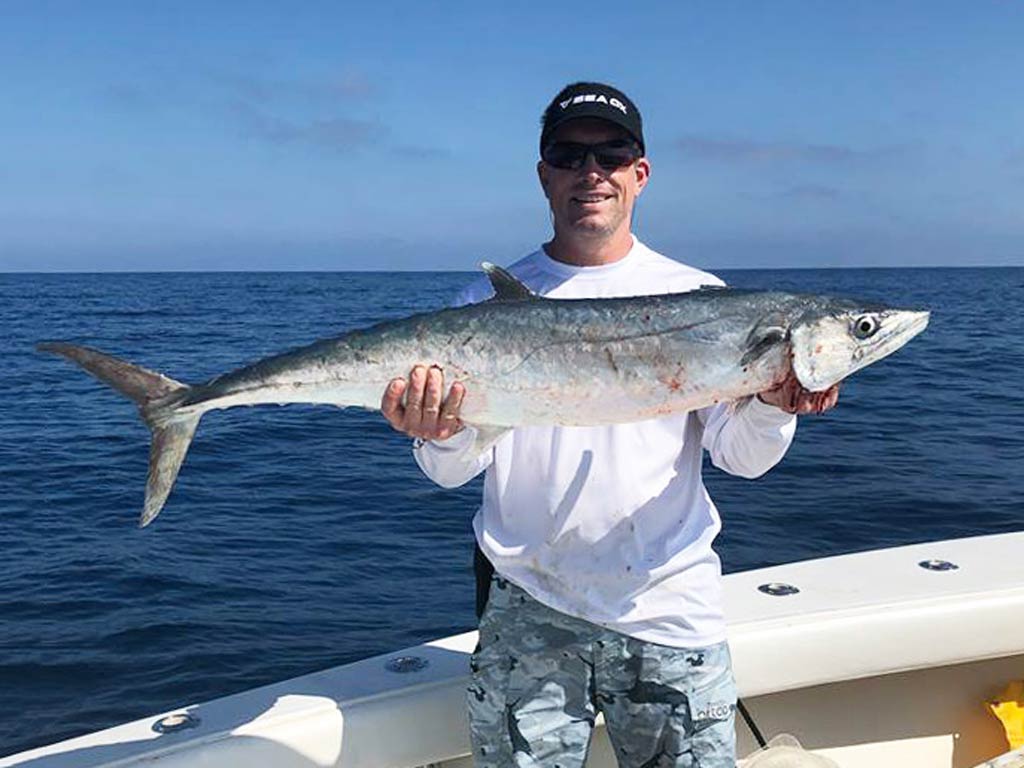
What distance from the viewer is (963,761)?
425 centimetres

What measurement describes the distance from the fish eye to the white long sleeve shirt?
32 centimetres

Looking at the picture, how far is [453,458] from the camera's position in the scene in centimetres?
311

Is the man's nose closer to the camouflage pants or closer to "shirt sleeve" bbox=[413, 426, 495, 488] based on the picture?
"shirt sleeve" bbox=[413, 426, 495, 488]

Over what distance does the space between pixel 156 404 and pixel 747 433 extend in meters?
1.92

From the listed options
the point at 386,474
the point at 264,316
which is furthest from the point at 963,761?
the point at 264,316

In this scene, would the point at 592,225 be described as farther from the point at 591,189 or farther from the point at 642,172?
the point at 642,172

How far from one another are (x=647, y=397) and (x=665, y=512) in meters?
0.37

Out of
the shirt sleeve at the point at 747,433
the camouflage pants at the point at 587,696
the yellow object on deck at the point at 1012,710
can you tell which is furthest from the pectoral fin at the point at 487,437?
the yellow object on deck at the point at 1012,710

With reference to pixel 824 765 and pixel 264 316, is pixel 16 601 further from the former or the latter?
pixel 264 316

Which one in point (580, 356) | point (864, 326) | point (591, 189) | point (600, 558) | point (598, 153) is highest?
point (598, 153)

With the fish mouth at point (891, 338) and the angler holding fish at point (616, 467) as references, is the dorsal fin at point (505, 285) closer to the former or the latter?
the angler holding fish at point (616, 467)

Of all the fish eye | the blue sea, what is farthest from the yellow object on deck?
the blue sea

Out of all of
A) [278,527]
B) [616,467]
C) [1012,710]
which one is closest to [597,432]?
[616,467]

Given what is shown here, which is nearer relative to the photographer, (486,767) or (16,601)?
(486,767)
